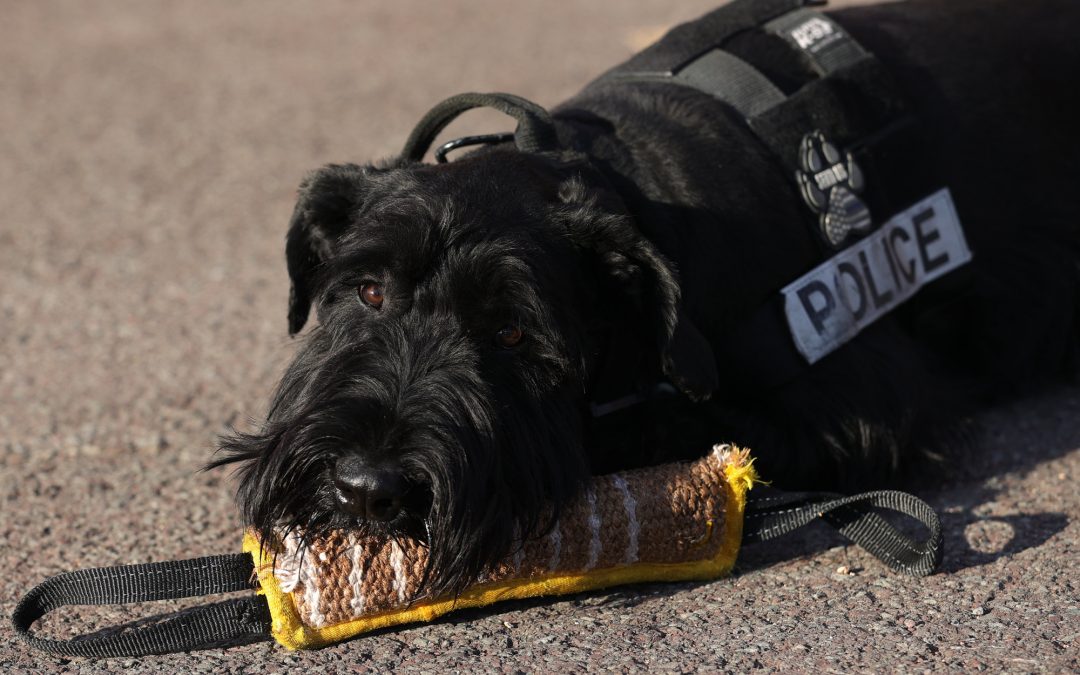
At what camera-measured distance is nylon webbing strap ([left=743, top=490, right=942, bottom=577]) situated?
11.3 feet

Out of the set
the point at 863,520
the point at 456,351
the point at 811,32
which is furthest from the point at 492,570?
the point at 811,32

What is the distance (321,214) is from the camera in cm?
364

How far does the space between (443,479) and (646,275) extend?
82cm

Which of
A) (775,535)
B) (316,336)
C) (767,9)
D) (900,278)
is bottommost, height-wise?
(775,535)

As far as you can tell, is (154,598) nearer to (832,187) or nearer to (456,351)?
(456,351)

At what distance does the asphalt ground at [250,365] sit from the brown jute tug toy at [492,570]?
60 millimetres

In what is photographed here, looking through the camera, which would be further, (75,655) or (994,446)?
(994,446)

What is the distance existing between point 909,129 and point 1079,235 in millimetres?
840

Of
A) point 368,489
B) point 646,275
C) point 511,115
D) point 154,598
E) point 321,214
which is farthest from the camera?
point 511,115

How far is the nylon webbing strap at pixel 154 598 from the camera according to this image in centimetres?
320

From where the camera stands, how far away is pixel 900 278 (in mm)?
4215

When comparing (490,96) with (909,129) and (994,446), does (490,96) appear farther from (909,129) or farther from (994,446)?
(994,446)

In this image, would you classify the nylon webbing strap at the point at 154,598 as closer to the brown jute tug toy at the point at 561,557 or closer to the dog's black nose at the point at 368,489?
the brown jute tug toy at the point at 561,557

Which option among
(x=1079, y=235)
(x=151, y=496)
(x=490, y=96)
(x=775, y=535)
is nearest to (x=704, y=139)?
(x=490, y=96)
